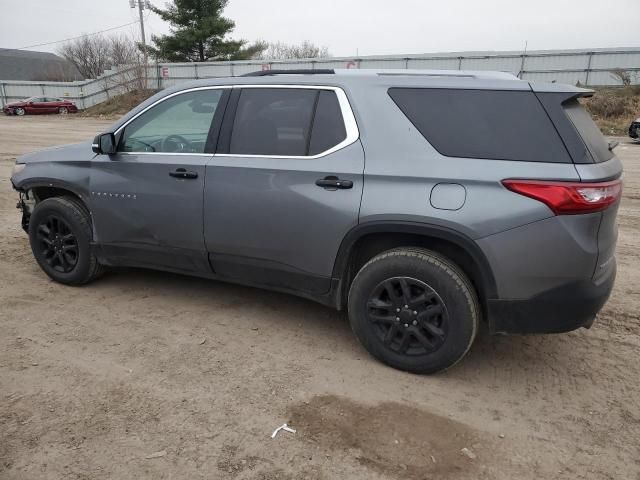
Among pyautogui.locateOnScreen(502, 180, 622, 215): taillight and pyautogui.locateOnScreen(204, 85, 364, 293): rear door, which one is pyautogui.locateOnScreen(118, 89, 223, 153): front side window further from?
pyautogui.locateOnScreen(502, 180, 622, 215): taillight

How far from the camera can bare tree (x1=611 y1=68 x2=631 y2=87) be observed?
23.2 m

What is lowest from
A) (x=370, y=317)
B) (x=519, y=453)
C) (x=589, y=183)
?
(x=519, y=453)

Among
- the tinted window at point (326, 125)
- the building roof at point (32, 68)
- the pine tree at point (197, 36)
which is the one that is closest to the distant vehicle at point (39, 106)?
the pine tree at point (197, 36)

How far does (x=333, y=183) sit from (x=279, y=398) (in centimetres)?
135

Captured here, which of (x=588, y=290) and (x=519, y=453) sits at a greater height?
(x=588, y=290)

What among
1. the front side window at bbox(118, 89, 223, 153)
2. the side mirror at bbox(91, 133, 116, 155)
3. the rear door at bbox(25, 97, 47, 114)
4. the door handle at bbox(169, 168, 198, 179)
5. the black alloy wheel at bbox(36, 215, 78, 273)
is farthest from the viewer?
the rear door at bbox(25, 97, 47, 114)

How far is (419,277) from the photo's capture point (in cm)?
299

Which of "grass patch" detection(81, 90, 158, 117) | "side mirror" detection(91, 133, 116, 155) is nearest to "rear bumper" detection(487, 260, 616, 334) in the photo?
"side mirror" detection(91, 133, 116, 155)

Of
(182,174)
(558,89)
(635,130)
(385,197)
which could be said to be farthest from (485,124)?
(635,130)

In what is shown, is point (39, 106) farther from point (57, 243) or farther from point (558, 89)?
point (558, 89)

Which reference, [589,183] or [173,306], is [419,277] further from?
[173,306]

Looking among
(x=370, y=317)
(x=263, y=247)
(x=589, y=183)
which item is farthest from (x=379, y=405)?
(x=589, y=183)

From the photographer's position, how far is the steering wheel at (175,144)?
3.85m

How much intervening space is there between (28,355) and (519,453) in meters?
3.09
